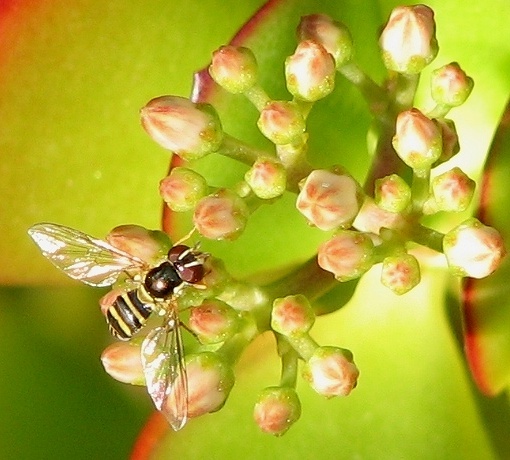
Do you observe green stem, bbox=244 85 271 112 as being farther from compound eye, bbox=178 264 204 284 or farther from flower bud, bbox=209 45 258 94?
compound eye, bbox=178 264 204 284

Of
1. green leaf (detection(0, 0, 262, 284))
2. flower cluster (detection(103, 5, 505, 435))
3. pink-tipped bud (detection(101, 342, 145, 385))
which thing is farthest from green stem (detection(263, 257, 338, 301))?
green leaf (detection(0, 0, 262, 284))

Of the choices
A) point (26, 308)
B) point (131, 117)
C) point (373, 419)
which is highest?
point (131, 117)

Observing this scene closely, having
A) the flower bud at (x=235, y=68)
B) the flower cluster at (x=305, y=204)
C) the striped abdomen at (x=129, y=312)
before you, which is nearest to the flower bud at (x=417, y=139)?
the flower cluster at (x=305, y=204)

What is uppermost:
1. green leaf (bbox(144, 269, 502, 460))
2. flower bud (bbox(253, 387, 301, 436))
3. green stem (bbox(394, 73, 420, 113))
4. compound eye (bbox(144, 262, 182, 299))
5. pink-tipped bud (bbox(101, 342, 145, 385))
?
green stem (bbox(394, 73, 420, 113))

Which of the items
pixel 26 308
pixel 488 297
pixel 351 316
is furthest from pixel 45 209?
pixel 488 297

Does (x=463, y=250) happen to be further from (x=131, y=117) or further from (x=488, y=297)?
(x=131, y=117)

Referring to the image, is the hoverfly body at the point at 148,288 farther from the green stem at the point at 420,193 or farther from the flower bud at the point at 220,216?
the green stem at the point at 420,193

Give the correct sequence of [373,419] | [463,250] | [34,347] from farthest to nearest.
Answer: [34,347] < [373,419] < [463,250]
